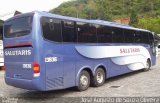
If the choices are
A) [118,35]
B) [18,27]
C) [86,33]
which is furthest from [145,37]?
[18,27]

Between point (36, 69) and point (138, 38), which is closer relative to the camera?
point (36, 69)

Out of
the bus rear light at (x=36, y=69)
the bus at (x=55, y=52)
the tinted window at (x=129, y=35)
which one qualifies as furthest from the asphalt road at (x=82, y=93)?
the tinted window at (x=129, y=35)

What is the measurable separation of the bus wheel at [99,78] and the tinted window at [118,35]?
73.5 inches

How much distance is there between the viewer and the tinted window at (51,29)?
31.3 ft

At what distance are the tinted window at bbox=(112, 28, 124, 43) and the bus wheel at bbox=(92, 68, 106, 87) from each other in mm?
1867

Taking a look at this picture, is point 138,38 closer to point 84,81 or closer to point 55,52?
point 84,81

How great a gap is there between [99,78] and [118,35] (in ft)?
8.97

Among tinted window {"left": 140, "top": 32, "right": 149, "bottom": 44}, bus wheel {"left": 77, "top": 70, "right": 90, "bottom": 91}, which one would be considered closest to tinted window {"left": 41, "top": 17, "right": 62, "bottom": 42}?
bus wheel {"left": 77, "top": 70, "right": 90, "bottom": 91}

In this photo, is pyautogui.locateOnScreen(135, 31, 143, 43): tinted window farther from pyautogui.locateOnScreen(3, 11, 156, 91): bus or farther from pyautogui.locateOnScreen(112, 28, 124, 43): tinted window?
pyautogui.locateOnScreen(3, 11, 156, 91): bus

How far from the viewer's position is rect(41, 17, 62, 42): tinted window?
9531 millimetres

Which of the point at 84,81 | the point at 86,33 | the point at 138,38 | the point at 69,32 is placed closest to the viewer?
the point at 69,32

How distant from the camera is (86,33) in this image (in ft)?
37.6

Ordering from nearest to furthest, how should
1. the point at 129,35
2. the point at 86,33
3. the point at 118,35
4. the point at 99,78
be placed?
the point at 86,33 → the point at 99,78 → the point at 118,35 → the point at 129,35

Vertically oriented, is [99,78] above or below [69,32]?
below
